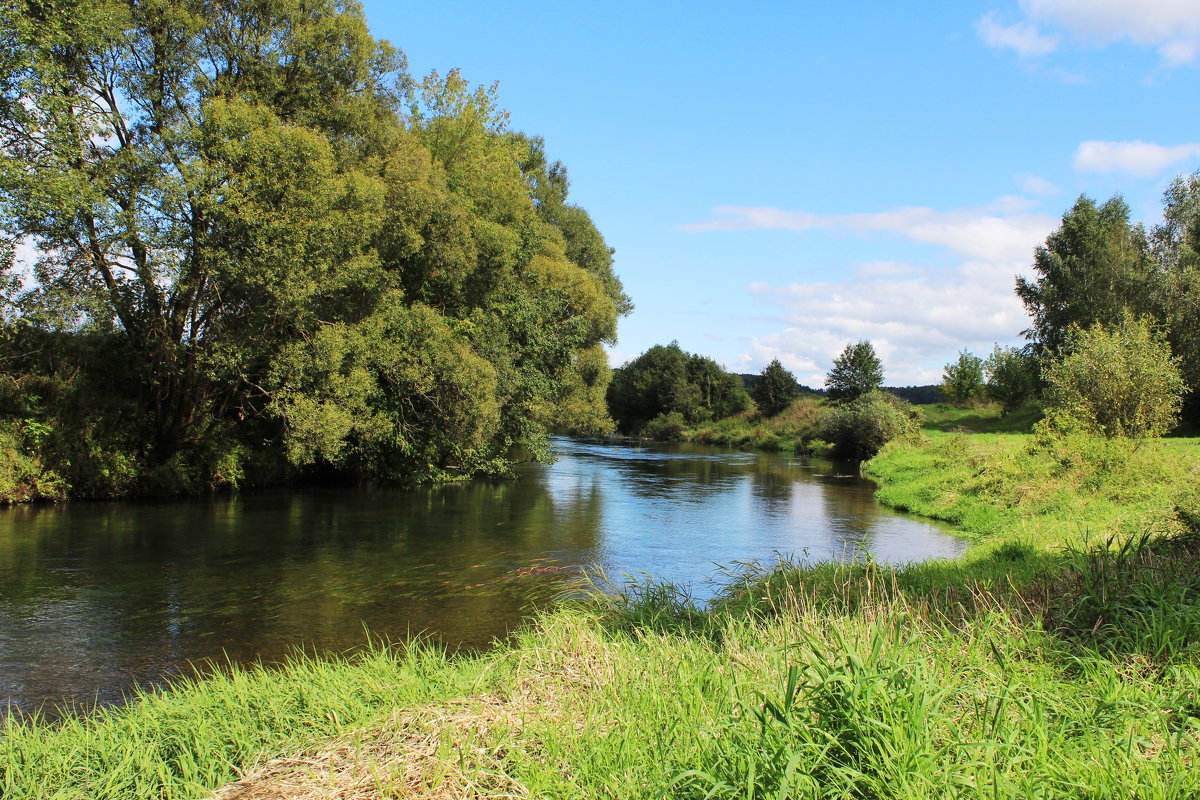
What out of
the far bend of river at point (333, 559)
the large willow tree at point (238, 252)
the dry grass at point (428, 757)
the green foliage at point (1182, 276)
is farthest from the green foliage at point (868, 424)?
the dry grass at point (428, 757)

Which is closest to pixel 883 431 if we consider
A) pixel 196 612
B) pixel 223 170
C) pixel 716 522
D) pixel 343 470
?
pixel 716 522

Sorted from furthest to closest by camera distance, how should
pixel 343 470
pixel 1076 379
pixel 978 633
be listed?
pixel 343 470, pixel 1076 379, pixel 978 633

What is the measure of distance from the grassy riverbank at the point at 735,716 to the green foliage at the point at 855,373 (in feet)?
173

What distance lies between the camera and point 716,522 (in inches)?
822

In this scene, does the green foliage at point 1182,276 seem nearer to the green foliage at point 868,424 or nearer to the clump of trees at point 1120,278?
the clump of trees at point 1120,278

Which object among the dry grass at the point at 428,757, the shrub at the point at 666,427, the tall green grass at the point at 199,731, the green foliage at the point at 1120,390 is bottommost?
the tall green grass at the point at 199,731

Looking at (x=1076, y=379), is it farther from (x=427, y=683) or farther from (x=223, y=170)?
(x=223, y=170)

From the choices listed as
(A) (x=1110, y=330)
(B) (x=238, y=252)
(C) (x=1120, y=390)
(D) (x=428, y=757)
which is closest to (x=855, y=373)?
(A) (x=1110, y=330)

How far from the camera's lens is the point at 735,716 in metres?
4.29

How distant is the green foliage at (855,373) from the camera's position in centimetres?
5900

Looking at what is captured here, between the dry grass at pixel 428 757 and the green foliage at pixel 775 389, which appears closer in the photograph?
the dry grass at pixel 428 757

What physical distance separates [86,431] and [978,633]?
23848 millimetres

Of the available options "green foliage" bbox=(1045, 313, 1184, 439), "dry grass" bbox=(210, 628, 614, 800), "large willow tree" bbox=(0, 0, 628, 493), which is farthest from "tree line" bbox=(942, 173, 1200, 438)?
"dry grass" bbox=(210, 628, 614, 800)

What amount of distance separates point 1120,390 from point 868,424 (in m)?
→ 22.7
